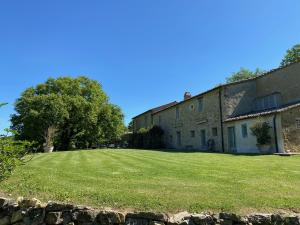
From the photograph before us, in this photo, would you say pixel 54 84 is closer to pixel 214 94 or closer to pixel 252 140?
pixel 214 94

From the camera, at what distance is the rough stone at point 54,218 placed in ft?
22.3

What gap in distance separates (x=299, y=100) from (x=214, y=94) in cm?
697

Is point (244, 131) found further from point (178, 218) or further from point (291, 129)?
point (178, 218)

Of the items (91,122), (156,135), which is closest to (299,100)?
(156,135)

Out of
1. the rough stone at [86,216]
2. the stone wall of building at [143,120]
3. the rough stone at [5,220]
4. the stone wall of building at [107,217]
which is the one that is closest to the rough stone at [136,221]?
the stone wall of building at [107,217]

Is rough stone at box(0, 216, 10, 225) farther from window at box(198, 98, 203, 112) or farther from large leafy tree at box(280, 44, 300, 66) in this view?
large leafy tree at box(280, 44, 300, 66)

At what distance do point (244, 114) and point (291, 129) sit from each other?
5.45 m

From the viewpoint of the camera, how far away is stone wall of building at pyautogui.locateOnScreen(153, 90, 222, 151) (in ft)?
92.6

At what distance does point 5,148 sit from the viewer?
786 cm

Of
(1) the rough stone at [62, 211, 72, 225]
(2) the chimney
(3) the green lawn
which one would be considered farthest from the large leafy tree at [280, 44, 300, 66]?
(1) the rough stone at [62, 211, 72, 225]

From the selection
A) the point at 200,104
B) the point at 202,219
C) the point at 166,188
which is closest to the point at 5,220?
the point at 166,188

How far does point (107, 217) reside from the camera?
652 centimetres

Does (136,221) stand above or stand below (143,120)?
below

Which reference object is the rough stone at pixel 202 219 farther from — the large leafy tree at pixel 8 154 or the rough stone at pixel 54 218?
the large leafy tree at pixel 8 154
